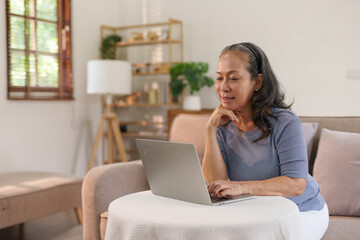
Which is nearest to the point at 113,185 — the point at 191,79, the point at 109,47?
the point at 191,79

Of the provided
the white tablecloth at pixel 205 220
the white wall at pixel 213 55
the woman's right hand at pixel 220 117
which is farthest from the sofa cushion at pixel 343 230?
the white wall at pixel 213 55

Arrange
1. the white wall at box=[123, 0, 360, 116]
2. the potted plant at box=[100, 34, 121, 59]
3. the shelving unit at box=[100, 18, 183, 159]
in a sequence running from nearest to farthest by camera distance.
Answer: the white wall at box=[123, 0, 360, 116]
the shelving unit at box=[100, 18, 183, 159]
the potted plant at box=[100, 34, 121, 59]

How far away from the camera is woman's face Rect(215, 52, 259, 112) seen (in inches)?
70.0

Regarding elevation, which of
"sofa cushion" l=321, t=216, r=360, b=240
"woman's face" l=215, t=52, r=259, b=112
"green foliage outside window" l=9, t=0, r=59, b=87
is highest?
"green foliage outside window" l=9, t=0, r=59, b=87

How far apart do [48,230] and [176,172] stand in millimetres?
2384

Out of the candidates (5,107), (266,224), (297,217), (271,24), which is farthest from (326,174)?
(5,107)

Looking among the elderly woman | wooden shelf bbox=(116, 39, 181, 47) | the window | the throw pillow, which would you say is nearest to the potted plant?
wooden shelf bbox=(116, 39, 181, 47)

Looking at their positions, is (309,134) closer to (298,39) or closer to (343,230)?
(343,230)

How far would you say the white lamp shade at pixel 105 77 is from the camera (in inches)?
182

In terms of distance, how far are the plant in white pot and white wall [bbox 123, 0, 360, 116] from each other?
27cm

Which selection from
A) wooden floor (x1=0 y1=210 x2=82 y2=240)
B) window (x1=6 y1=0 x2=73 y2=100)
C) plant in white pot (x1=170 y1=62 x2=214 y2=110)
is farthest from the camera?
plant in white pot (x1=170 y1=62 x2=214 y2=110)

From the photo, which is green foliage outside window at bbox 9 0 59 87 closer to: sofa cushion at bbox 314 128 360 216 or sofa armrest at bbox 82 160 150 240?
sofa armrest at bbox 82 160 150 240

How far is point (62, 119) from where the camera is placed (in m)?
4.77

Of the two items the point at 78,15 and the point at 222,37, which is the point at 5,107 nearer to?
the point at 78,15
